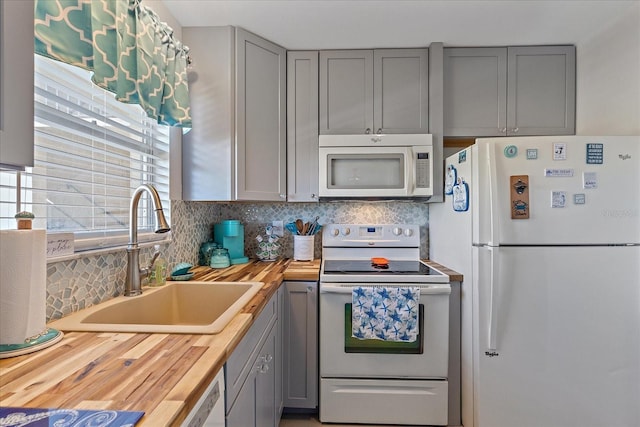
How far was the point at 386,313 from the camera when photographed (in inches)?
69.4

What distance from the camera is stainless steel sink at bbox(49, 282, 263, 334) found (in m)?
1.00

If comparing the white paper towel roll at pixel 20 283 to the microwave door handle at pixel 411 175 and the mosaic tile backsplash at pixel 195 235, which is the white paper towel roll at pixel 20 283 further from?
the microwave door handle at pixel 411 175

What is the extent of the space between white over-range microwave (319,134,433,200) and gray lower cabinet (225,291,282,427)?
2.69 ft

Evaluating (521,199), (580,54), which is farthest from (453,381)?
(580,54)

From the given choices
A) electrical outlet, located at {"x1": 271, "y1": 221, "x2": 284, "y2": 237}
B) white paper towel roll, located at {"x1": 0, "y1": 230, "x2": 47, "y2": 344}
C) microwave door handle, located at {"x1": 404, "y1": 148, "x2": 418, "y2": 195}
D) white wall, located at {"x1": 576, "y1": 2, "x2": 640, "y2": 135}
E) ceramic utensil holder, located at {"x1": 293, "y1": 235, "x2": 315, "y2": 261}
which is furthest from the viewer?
electrical outlet, located at {"x1": 271, "y1": 221, "x2": 284, "y2": 237}

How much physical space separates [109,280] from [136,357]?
0.68 metres

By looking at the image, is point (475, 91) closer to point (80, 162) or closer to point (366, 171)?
point (366, 171)

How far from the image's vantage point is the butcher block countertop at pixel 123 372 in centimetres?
61

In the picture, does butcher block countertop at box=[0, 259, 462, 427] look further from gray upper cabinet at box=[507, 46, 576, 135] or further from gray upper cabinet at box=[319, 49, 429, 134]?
gray upper cabinet at box=[507, 46, 576, 135]

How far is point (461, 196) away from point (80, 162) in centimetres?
180

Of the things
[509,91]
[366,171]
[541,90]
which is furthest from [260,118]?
[541,90]

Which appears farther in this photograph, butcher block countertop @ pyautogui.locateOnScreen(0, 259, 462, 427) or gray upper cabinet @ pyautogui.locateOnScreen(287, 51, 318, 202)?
gray upper cabinet @ pyautogui.locateOnScreen(287, 51, 318, 202)

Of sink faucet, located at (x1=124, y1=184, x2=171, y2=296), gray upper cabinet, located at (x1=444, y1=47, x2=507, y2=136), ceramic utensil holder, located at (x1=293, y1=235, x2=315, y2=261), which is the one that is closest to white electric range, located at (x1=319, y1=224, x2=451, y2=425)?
ceramic utensil holder, located at (x1=293, y1=235, x2=315, y2=261)

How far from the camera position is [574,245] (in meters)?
1.60
